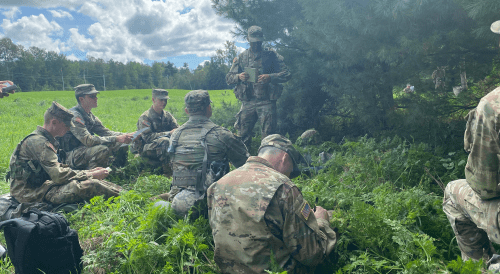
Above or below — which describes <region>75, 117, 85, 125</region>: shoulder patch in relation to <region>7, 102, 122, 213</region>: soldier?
above

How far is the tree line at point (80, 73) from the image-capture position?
178 ft

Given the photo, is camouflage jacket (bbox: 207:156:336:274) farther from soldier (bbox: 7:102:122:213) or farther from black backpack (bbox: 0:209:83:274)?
soldier (bbox: 7:102:122:213)

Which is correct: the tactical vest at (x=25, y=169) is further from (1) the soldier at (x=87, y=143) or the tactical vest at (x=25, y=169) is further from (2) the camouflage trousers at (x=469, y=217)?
(2) the camouflage trousers at (x=469, y=217)

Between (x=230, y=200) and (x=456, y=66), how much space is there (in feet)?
13.6

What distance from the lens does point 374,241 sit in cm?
259

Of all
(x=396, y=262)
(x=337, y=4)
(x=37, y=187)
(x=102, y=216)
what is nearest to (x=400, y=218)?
(x=396, y=262)

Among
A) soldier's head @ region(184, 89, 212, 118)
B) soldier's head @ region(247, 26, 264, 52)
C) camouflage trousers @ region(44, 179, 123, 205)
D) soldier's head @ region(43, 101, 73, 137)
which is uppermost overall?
soldier's head @ region(247, 26, 264, 52)

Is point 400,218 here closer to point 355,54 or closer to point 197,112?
point 197,112

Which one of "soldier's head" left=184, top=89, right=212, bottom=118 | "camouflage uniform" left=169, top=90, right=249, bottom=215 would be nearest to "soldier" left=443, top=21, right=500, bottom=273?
"camouflage uniform" left=169, top=90, right=249, bottom=215

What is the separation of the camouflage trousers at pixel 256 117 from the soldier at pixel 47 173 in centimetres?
325

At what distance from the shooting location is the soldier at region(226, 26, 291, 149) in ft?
21.6

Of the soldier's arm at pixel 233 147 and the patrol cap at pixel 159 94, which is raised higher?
the patrol cap at pixel 159 94

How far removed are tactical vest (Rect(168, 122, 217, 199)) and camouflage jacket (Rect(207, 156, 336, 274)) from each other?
122 centimetres

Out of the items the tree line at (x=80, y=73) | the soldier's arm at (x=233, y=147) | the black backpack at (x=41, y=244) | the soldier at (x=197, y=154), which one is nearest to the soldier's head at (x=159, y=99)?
the soldier at (x=197, y=154)
